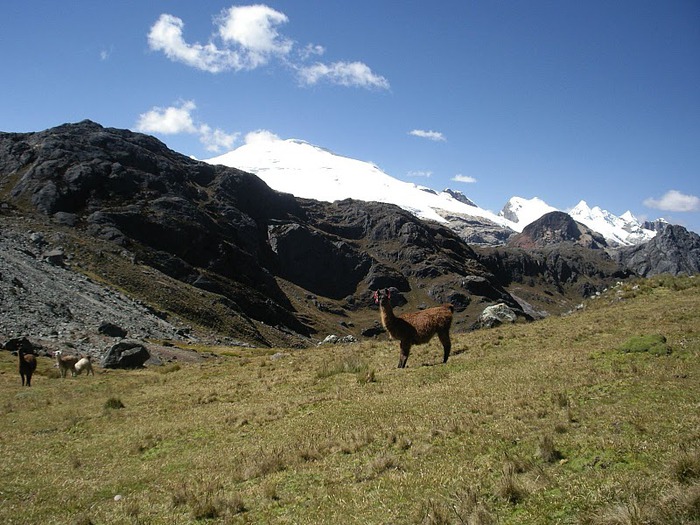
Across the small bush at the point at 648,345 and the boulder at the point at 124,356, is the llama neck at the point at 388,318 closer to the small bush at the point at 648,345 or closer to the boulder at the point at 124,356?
the small bush at the point at 648,345

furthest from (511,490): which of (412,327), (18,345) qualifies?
(18,345)

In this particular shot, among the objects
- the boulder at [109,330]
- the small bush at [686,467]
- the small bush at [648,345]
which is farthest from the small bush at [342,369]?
the boulder at [109,330]

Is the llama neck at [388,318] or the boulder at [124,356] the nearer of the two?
the llama neck at [388,318]

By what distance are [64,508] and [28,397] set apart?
1866cm

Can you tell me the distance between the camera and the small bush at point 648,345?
1575 cm

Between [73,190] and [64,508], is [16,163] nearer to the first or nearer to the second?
[73,190]

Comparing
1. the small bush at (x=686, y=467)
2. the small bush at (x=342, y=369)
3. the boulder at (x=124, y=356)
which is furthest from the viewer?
the boulder at (x=124, y=356)

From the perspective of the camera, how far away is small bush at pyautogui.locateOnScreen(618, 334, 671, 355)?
15.8 meters

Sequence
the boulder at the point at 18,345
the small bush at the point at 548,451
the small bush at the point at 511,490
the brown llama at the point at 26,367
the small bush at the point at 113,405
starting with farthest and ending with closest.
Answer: the boulder at the point at 18,345 → the brown llama at the point at 26,367 → the small bush at the point at 113,405 → the small bush at the point at 548,451 → the small bush at the point at 511,490

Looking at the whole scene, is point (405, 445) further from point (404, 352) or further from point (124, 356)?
point (124, 356)

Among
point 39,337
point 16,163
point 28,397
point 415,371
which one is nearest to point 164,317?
point 39,337

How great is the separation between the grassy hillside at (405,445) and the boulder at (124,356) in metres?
18.5

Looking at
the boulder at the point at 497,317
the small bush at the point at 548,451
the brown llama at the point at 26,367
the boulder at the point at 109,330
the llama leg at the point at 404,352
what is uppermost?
the boulder at the point at 497,317

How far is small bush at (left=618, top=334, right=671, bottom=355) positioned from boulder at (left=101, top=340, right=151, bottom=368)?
126ft
